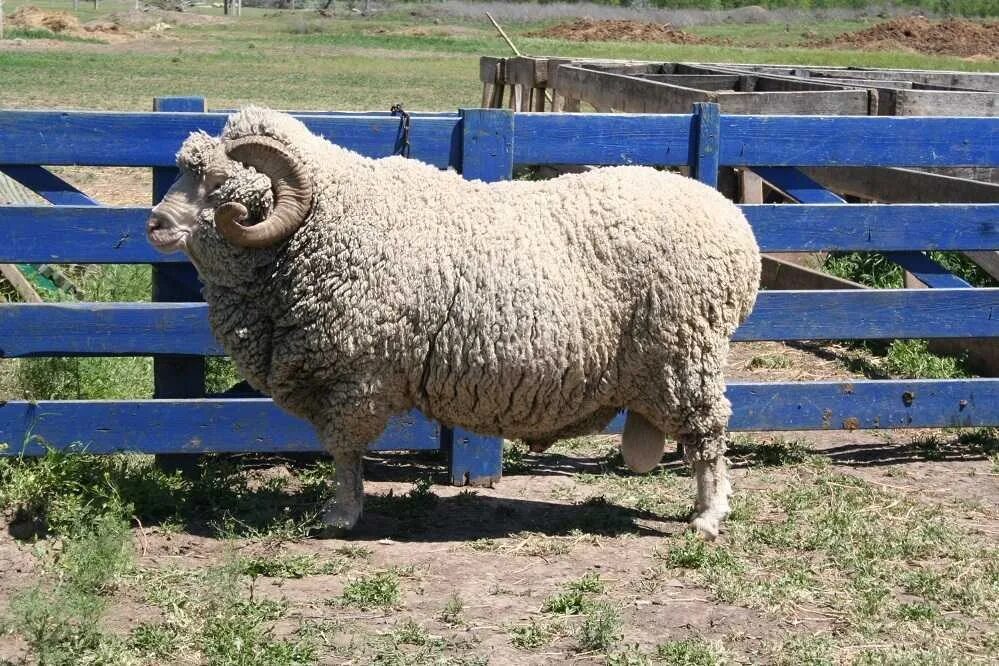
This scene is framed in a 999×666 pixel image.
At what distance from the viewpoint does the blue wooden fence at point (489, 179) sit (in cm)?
557

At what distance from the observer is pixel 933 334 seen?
254 inches

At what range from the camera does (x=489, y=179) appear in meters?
5.92

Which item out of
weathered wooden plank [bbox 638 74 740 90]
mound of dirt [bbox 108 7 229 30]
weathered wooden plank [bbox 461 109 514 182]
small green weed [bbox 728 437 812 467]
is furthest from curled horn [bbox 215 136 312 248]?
mound of dirt [bbox 108 7 229 30]

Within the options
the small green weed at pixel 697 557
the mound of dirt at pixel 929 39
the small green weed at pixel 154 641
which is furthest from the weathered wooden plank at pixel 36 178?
the mound of dirt at pixel 929 39

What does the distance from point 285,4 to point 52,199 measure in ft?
266

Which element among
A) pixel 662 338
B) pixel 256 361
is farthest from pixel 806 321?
pixel 256 361

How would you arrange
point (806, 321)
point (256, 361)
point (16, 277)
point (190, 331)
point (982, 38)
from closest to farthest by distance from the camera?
point (256, 361), point (190, 331), point (806, 321), point (16, 277), point (982, 38)

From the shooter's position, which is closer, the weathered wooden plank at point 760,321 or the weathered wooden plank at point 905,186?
the weathered wooden plank at point 760,321

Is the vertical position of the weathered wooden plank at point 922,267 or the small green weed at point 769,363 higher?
the weathered wooden plank at point 922,267

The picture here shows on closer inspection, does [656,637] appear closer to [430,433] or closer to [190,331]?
[430,433]

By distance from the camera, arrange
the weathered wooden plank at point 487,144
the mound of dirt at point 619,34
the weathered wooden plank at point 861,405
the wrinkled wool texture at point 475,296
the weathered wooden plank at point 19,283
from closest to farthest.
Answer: the wrinkled wool texture at point 475,296, the weathered wooden plank at point 487,144, the weathered wooden plank at point 861,405, the weathered wooden plank at point 19,283, the mound of dirt at point 619,34

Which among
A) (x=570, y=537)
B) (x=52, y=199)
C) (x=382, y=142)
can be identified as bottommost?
(x=570, y=537)

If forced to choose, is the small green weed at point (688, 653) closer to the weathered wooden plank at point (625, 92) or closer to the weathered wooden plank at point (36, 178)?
the weathered wooden plank at point (36, 178)

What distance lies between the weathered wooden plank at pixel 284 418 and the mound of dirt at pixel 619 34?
45.7 metres
